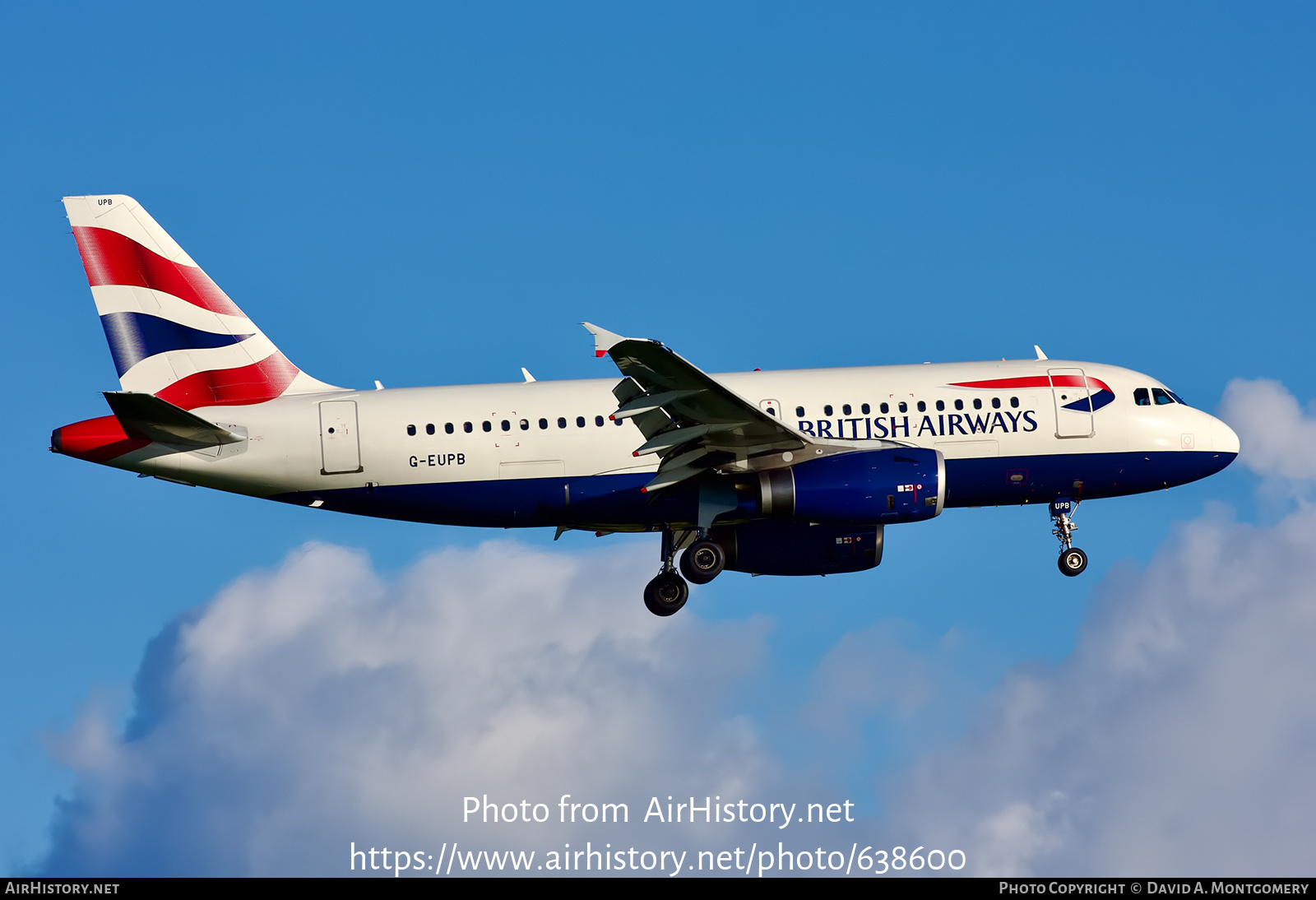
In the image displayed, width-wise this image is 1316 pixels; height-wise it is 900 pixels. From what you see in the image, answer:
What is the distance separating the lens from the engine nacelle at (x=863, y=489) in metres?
39.5

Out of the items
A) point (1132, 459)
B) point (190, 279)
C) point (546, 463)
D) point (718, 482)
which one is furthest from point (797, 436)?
point (190, 279)

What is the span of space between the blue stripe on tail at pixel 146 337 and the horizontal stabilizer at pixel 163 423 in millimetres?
2356

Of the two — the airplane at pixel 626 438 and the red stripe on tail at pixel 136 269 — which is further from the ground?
the red stripe on tail at pixel 136 269

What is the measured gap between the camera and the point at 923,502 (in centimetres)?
3956

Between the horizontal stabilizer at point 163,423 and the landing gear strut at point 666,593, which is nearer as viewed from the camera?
the horizontal stabilizer at point 163,423

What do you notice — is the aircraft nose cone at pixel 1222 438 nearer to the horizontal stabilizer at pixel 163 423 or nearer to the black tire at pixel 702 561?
the black tire at pixel 702 561

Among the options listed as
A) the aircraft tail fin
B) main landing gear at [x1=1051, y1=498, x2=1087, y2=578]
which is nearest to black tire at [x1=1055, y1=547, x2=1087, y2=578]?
main landing gear at [x1=1051, y1=498, x2=1087, y2=578]

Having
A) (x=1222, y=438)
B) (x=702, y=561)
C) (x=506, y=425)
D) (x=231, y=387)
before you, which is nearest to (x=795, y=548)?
(x=702, y=561)

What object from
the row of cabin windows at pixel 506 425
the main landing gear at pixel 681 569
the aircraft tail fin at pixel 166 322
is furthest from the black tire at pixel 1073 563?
the aircraft tail fin at pixel 166 322

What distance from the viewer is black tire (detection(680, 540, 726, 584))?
4288cm

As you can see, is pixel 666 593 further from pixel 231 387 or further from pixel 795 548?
pixel 231 387

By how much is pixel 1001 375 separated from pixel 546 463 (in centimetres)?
1210

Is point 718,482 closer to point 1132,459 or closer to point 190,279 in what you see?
point 1132,459
